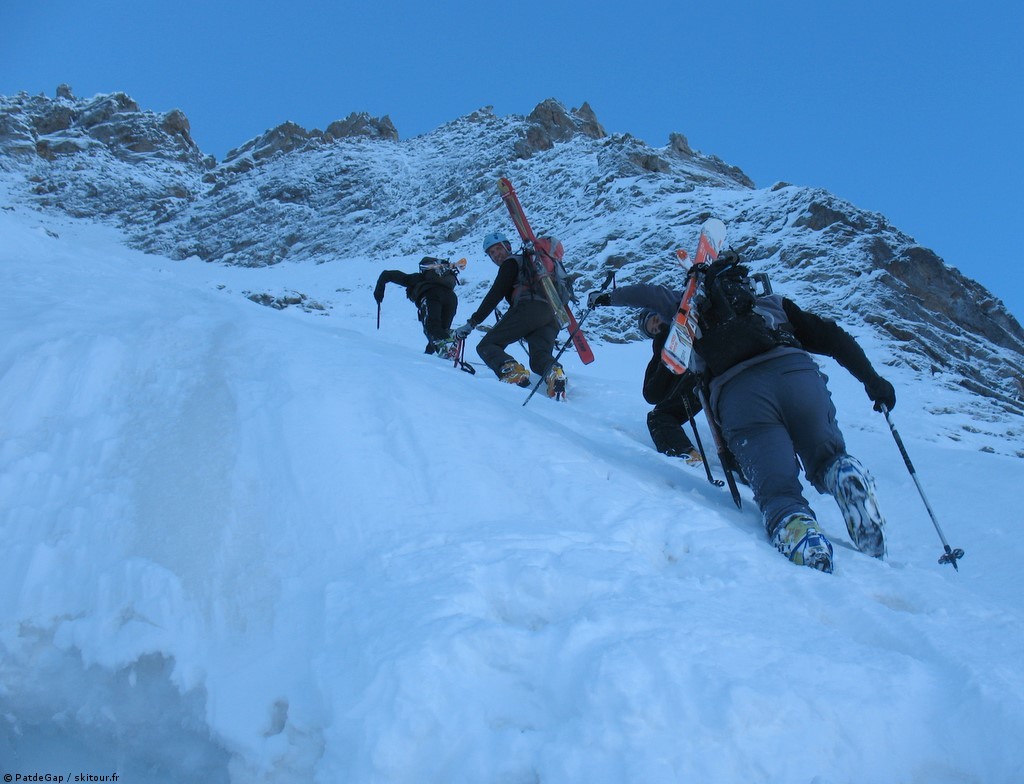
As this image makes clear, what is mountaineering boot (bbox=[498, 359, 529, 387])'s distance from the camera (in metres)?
7.18

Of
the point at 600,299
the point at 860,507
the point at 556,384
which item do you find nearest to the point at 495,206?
the point at 556,384

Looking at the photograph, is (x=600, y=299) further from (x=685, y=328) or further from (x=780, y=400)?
(x=780, y=400)

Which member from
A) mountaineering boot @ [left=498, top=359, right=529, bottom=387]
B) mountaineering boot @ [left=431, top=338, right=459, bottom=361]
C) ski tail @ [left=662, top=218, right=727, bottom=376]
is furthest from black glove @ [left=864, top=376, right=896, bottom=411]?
mountaineering boot @ [left=431, top=338, right=459, bottom=361]

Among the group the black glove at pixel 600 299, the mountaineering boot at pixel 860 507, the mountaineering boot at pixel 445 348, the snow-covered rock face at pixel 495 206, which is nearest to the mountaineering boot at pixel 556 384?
the black glove at pixel 600 299

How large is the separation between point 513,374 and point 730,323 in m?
3.63

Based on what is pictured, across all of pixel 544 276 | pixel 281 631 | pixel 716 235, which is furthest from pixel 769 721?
pixel 544 276

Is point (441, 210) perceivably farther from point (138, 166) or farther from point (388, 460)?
point (388, 460)

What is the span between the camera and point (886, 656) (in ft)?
6.75

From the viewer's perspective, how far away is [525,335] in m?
7.46

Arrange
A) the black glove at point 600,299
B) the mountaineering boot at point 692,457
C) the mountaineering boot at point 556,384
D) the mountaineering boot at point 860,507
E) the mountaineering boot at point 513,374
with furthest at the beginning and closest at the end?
the mountaineering boot at point 513,374
the mountaineering boot at point 556,384
the mountaineering boot at point 692,457
the black glove at point 600,299
the mountaineering boot at point 860,507

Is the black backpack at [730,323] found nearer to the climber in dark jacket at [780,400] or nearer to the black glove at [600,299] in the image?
the climber in dark jacket at [780,400]

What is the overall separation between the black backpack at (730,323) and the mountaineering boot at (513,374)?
11.1 feet

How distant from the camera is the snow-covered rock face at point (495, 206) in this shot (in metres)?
18.5

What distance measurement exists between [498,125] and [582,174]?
1550cm
